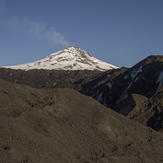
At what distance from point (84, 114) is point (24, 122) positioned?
→ 210 inches

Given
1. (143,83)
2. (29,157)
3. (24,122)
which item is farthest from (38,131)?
(143,83)

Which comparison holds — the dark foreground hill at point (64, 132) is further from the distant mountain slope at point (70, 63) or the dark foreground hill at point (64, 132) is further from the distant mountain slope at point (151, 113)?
the distant mountain slope at point (70, 63)

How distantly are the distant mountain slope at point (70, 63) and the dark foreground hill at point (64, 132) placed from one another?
355 feet

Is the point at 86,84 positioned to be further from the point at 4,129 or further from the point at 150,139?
the point at 4,129

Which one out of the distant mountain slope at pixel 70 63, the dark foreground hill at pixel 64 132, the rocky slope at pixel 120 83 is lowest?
the dark foreground hill at pixel 64 132

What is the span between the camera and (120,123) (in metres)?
16.5

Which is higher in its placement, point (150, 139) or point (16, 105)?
point (16, 105)

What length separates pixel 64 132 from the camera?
13.3 metres

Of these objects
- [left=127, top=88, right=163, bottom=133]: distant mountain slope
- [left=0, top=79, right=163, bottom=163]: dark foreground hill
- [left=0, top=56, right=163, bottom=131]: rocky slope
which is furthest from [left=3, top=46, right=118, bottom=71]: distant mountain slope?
[left=0, top=79, right=163, bottom=163]: dark foreground hill

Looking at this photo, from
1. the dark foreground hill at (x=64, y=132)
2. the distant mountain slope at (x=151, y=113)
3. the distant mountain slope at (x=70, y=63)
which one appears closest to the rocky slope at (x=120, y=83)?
the distant mountain slope at (x=151, y=113)

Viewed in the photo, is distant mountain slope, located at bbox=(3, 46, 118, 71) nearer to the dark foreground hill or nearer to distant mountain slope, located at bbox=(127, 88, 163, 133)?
distant mountain slope, located at bbox=(127, 88, 163, 133)

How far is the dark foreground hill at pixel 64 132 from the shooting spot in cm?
1004

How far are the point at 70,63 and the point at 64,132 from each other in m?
127

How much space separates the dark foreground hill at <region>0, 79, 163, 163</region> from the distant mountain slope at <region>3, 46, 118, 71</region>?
355 feet
